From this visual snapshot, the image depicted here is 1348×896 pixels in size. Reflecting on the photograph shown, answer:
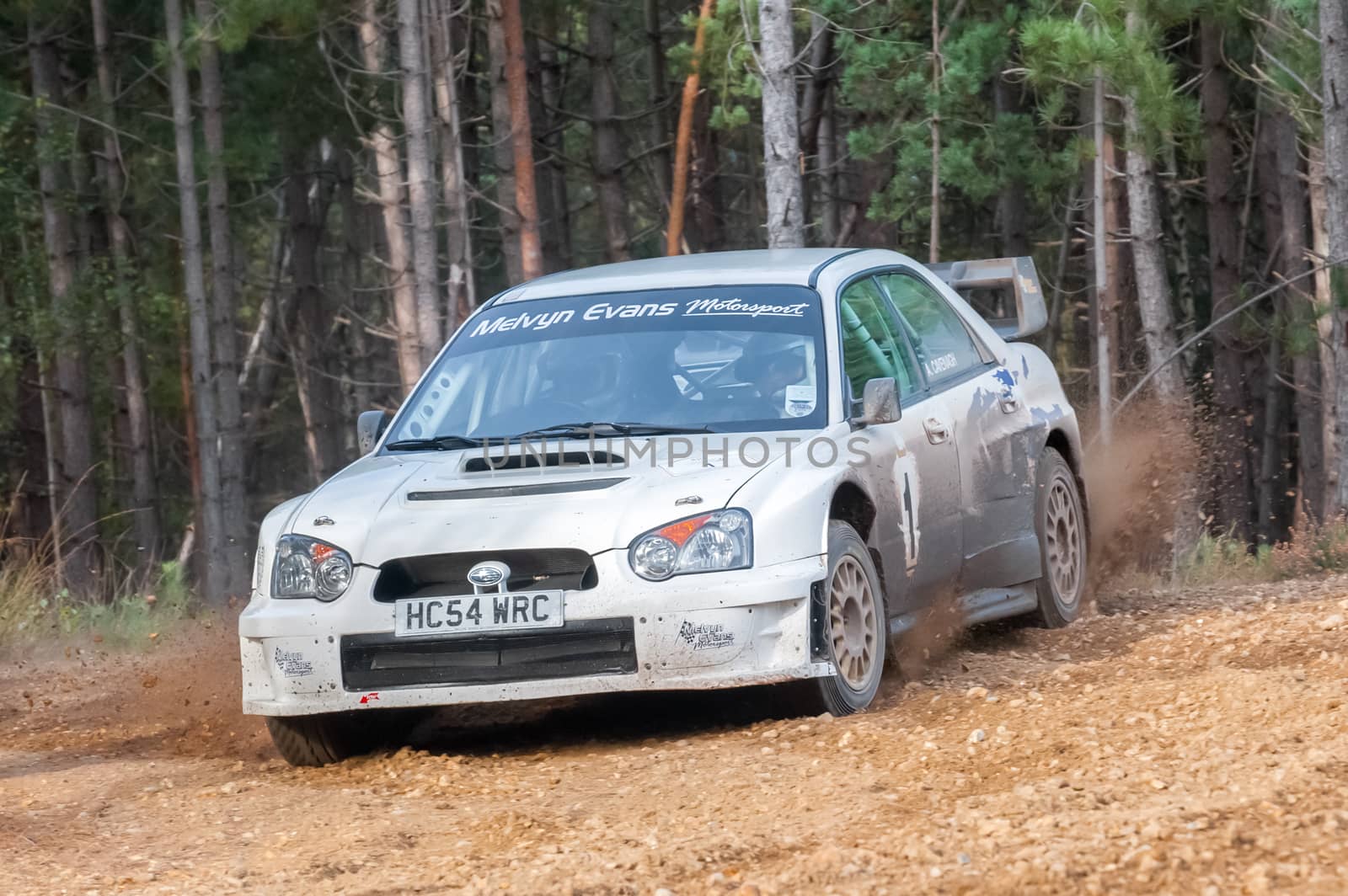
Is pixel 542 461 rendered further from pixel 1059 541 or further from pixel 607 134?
pixel 607 134

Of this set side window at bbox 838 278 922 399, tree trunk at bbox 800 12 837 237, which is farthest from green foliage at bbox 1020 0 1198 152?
side window at bbox 838 278 922 399

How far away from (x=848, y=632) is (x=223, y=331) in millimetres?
19618

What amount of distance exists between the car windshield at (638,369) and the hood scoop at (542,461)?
0.22 metres

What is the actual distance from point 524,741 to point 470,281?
14.9 m

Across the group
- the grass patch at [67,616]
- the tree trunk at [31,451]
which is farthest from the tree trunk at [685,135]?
the grass patch at [67,616]

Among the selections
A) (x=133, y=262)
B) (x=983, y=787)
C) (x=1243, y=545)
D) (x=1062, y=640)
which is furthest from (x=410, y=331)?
(x=983, y=787)

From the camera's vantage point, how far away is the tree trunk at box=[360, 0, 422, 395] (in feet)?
62.4

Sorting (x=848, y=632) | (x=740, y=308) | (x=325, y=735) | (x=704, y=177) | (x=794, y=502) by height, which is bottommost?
(x=325, y=735)

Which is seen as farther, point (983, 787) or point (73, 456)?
point (73, 456)

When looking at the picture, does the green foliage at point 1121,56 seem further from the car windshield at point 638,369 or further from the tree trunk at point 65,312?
the tree trunk at point 65,312

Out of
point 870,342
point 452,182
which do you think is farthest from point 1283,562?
point 452,182

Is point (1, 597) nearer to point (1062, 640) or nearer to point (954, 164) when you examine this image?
point (1062, 640)

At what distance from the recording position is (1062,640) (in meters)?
7.66

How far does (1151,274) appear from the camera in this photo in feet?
61.9
